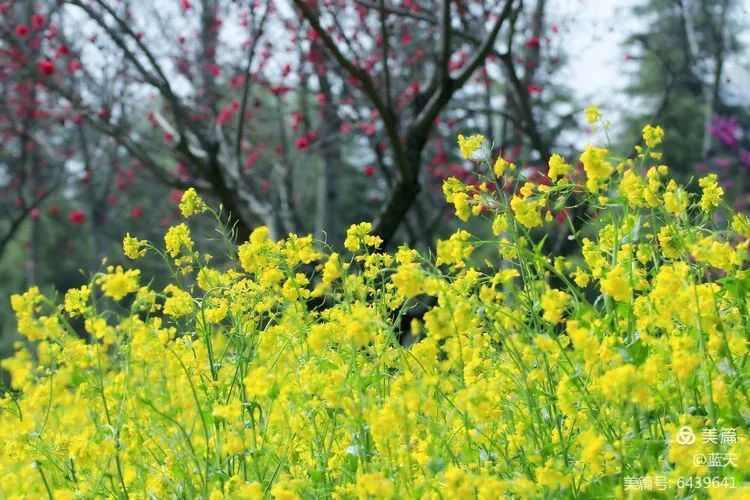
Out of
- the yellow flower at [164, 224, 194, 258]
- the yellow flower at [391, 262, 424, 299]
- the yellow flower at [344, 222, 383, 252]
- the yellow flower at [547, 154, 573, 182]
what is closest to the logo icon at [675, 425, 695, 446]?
the yellow flower at [391, 262, 424, 299]

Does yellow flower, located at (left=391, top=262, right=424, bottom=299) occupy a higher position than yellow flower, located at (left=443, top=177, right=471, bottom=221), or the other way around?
yellow flower, located at (left=443, top=177, right=471, bottom=221)

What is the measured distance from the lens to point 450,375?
2549mm

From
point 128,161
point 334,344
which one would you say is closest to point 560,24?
point 334,344

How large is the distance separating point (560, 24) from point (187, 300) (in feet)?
21.6

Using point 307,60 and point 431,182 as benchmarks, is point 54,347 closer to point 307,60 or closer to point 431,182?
point 307,60

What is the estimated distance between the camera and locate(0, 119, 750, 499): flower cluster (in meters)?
1.93

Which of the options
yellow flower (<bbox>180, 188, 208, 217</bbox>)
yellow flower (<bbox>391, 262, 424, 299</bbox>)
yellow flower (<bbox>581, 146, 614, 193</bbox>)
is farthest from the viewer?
yellow flower (<bbox>180, 188, 208, 217</bbox>)

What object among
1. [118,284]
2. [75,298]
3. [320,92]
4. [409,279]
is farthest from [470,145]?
[320,92]

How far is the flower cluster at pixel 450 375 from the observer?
1.93 meters

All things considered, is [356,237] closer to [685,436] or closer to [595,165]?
[595,165]

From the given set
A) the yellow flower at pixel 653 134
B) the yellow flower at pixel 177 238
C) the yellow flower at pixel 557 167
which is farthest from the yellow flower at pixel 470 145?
the yellow flower at pixel 177 238

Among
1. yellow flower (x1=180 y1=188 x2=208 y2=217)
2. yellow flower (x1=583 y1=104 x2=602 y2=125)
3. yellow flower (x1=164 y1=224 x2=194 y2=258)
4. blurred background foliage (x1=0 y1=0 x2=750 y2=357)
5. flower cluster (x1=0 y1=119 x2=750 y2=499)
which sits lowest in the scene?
flower cluster (x1=0 y1=119 x2=750 y2=499)

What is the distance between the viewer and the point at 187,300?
8.54 ft

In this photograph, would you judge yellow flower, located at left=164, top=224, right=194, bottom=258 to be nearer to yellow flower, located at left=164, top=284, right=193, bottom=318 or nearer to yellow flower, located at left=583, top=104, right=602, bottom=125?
yellow flower, located at left=164, top=284, right=193, bottom=318
